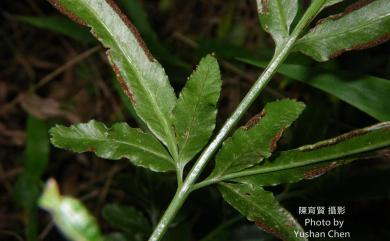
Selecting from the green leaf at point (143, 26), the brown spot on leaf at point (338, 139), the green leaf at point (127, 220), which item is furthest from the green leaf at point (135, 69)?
the green leaf at point (143, 26)

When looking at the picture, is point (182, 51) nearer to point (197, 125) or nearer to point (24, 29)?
point (24, 29)

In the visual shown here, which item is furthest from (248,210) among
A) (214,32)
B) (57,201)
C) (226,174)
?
(214,32)

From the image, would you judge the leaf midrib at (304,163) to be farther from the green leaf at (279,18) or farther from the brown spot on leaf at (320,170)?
the green leaf at (279,18)

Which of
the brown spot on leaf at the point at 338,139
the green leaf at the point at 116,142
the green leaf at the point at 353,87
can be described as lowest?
the brown spot on leaf at the point at 338,139

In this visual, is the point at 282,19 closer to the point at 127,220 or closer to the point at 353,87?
the point at 353,87

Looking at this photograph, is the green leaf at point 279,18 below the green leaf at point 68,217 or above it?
above
